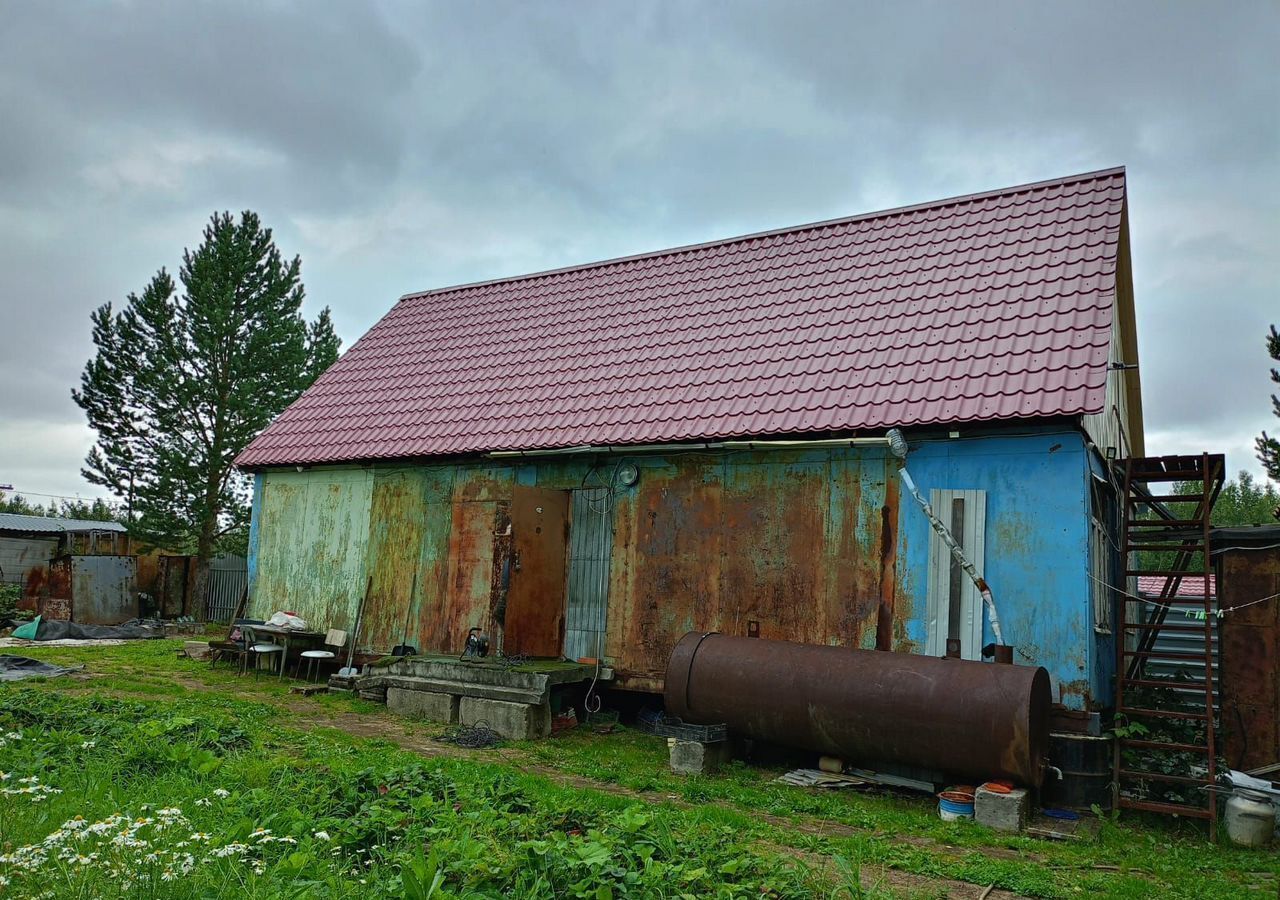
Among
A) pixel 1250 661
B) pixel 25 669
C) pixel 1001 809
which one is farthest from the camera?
pixel 25 669

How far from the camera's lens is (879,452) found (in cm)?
981

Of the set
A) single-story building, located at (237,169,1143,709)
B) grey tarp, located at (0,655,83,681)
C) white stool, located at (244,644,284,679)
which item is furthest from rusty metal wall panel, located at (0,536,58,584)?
white stool, located at (244,644,284,679)

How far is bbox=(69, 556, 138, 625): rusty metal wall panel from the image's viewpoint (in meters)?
20.9

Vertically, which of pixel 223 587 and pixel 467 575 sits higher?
pixel 467 575

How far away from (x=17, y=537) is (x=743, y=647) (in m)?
23.4

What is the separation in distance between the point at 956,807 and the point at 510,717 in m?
4.72

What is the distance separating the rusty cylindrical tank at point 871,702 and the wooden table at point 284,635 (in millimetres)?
6719

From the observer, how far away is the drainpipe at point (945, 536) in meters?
8.62

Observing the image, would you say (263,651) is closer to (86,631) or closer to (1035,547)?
(86,631)

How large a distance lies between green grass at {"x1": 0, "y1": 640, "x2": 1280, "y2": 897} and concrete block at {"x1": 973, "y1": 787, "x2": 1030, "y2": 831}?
29 cm

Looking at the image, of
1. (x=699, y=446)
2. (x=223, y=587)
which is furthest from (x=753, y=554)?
(x=223, y=587)

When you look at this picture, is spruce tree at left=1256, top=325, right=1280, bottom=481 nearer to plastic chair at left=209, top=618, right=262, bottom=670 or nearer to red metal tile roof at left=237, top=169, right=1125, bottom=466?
red metal tile roof at left=237, top=169, right=1125, bottom=466

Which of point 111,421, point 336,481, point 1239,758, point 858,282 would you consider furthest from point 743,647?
point 111,421

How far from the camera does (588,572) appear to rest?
1155cm
